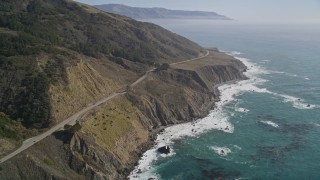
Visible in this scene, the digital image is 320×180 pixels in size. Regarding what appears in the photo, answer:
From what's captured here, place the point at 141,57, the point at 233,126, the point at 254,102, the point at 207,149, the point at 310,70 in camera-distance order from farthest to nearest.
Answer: the point at 310,70 < the point at 141,57 < the point at 254,102 < the point at 233,126 < the point at 207,149

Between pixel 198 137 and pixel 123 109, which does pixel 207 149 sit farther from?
pixel 123 109

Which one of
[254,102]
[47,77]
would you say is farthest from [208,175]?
[254,102]

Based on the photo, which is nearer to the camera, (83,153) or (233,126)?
(83,153)

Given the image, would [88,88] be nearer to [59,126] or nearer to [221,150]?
[59,126]

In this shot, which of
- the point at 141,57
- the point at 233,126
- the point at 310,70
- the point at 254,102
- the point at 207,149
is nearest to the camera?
the point at 207,149

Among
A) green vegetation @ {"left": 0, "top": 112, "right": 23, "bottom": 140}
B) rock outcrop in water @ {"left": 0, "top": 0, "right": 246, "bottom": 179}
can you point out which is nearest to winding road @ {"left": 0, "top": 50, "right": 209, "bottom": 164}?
rock outcrop in water @ {"left": 0, "top": 0, "right": 246, "bottom": 179}

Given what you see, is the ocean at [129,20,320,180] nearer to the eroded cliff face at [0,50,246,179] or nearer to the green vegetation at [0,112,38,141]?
the eroded cliff face at [0,50,246,179]
